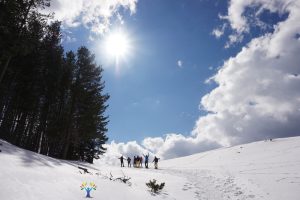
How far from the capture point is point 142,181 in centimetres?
1839

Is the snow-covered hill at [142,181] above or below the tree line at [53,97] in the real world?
below

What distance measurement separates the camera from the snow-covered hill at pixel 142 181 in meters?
8.32

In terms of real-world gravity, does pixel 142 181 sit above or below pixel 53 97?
below

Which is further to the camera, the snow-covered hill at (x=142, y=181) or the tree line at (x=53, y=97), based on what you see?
the tree line at (x=53, y=97)

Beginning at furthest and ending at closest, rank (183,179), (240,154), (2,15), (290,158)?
1. (240,154)
2. (290,158)
3. (183,179)
4. (2,15)

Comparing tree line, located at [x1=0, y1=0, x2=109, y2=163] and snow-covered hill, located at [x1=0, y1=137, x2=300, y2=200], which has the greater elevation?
tree line, located at [x1=0, y1=0, x2=109, y2=163]

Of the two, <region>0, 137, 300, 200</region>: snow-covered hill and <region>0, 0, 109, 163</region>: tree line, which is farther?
<region>0, 0, 109, 163</region>: tree line

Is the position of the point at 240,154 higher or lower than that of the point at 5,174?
higher

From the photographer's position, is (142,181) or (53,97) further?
(53,97)

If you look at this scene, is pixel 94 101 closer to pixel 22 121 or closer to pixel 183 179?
pixel 22 121

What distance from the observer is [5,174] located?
829 cm

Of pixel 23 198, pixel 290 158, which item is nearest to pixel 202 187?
pixel 290 158

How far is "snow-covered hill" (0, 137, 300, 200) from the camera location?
832cm

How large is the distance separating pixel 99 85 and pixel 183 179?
17.5 meters
